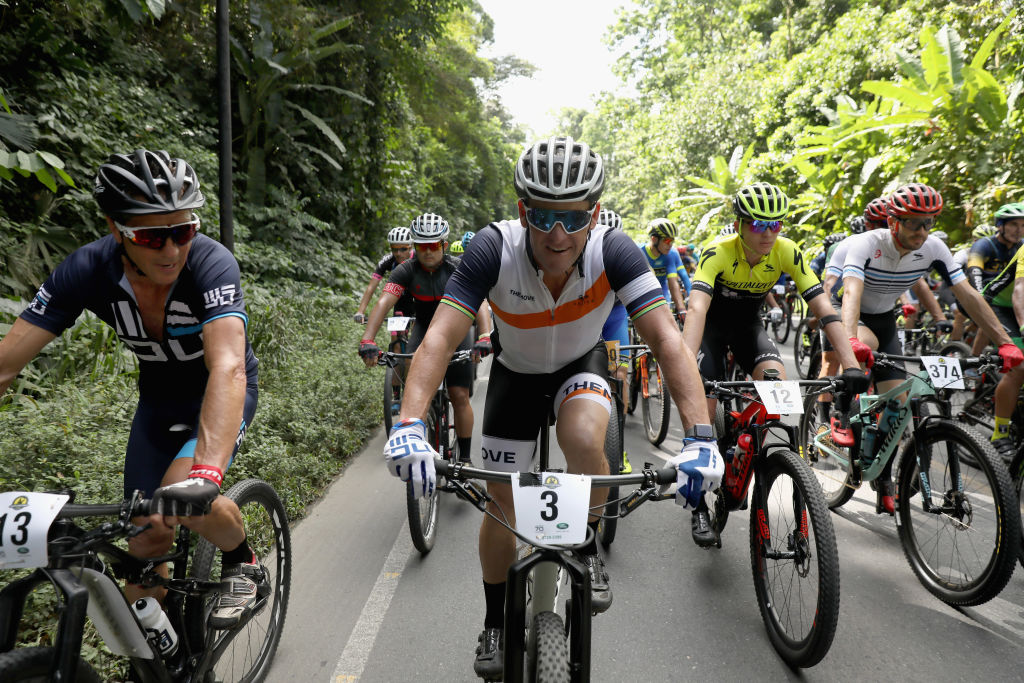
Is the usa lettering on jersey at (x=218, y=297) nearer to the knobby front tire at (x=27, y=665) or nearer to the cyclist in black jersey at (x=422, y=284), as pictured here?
the knobby front tire at (x=27, y=665)

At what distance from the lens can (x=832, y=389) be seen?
155 inches

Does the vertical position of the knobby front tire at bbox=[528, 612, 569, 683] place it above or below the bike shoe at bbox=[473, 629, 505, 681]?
above

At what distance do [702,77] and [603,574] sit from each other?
29872mm

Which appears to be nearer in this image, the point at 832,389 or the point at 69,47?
the point at 832,389

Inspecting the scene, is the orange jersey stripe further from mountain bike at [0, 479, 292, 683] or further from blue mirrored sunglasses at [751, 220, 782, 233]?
blue mirrored sunglasses at [751, 220, 782, 233]

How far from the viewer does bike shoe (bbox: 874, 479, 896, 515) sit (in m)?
4.41

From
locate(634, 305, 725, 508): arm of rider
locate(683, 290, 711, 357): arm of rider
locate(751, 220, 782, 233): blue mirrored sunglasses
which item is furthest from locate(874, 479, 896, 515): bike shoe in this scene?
locate(634, 305, 725, 508): arm of rider

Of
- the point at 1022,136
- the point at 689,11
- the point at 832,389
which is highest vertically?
the point at 689,11

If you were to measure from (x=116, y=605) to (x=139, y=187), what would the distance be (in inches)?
58.7

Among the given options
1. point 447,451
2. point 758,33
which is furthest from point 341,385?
point 758,33

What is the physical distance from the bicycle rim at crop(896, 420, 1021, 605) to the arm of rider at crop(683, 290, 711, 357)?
142 centimetres

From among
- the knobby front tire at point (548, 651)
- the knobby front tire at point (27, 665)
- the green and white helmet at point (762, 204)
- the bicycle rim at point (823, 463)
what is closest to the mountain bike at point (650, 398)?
the bicycle rim at point (823, 463)

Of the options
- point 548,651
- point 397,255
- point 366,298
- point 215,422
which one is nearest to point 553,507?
point 548,651

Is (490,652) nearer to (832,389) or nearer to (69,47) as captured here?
(832,389)
